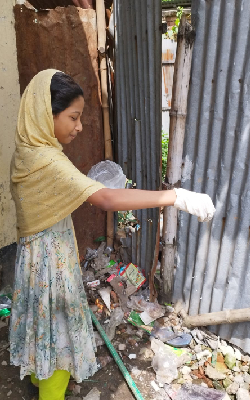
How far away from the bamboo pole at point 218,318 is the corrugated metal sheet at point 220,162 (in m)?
0.05

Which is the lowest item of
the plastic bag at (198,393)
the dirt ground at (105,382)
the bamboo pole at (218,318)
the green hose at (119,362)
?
the dirt ground at (105,382)

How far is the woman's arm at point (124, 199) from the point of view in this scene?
1594mm

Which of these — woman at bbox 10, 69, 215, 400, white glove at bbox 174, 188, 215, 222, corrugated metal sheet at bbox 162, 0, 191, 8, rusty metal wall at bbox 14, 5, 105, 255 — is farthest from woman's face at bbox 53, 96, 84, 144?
corrugated metal sheet at bbox 162, 0, 191, 8

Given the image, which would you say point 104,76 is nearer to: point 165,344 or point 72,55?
point 72,55

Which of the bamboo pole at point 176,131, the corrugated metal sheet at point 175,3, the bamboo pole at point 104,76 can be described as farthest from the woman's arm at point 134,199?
the corrugated metal sheet at point 175,3

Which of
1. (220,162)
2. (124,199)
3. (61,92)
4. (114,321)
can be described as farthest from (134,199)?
(114,321)

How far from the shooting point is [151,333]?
2.97 m

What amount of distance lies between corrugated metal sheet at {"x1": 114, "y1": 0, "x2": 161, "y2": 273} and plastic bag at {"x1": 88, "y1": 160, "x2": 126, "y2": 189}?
11cm

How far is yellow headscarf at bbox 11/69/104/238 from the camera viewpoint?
163 centimetres

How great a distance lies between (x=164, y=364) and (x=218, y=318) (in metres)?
0.58

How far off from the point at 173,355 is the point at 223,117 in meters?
1.93

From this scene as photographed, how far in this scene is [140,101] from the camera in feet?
10.00

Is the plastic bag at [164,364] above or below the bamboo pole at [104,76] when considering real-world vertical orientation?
below

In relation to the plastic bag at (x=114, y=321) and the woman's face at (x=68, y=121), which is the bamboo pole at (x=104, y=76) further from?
the woman's face at (x=68, y=121)
